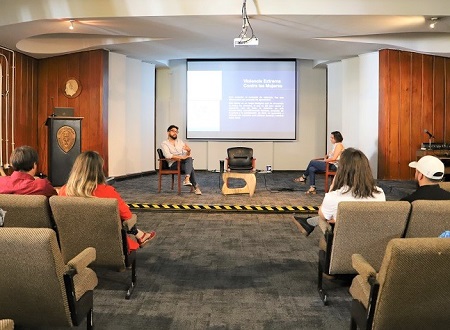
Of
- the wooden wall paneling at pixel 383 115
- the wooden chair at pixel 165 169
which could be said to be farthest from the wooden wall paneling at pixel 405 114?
the wooden chair at pixel 165 169

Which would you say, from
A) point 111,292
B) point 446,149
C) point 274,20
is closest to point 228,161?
point 274,20

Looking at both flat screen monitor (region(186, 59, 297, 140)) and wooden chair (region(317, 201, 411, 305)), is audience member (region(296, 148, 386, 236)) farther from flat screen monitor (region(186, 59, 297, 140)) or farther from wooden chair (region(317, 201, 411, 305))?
flat screen monitor (region(186, 59, 297, 140))

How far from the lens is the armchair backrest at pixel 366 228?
2891 millimetres

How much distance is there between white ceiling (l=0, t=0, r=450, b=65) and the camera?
24.3 feet

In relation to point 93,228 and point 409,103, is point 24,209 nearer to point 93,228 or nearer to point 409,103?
point 93,228

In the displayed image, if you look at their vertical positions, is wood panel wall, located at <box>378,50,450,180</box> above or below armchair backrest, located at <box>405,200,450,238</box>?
above

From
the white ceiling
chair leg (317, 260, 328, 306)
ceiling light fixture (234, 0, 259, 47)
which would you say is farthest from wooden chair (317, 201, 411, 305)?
the white ceiling

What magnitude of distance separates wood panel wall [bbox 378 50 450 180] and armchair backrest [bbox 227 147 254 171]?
10.1 feet

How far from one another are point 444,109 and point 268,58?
437 centimetres

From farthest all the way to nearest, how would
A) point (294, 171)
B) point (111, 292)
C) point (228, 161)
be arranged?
1. point (294, 171)
2. point (228, 161)
3. point (111, 292)

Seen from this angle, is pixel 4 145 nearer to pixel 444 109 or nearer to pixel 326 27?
pixel 326 27

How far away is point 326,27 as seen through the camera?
8.41 meters

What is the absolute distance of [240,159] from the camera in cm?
905

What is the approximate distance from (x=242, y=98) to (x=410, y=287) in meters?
10.9
